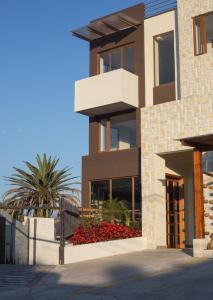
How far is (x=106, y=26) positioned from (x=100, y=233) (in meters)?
10.8

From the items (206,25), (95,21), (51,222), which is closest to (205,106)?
(206,25)

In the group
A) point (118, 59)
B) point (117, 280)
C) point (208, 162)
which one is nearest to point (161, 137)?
point (208, 162)

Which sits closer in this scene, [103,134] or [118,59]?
[103,134]

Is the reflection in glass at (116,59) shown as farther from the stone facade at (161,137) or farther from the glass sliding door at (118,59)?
the stone facade at (161,137)

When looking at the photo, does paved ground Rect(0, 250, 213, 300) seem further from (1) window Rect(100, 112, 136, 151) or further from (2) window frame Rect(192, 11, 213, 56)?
(2) window frame Rect(192, 11, 213, 56)

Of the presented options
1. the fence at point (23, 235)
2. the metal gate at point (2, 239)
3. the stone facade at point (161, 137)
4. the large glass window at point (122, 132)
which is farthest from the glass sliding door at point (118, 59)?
the metal gate at point (2, 239)

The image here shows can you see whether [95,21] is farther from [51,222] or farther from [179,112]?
[51,222]

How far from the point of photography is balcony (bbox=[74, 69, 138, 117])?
843 inches

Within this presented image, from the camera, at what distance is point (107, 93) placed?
21781 millimetres

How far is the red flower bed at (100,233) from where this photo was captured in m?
16.4

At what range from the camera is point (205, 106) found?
58.1ft

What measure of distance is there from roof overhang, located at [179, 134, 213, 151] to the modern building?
0.18 ft

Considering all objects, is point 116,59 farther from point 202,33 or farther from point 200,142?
point 200,142

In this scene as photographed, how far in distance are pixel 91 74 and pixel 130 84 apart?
302 centimetres
